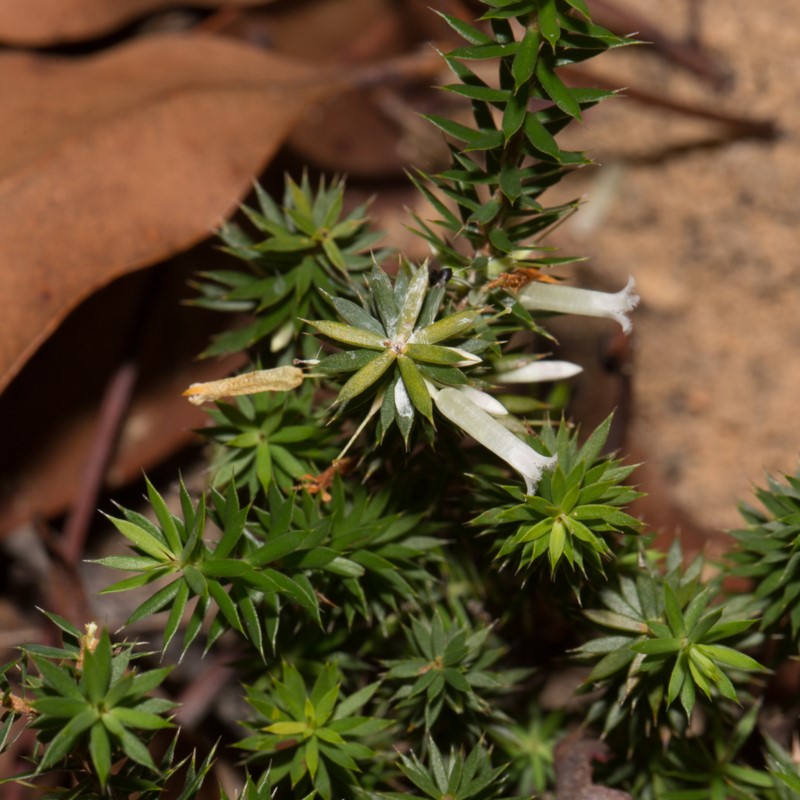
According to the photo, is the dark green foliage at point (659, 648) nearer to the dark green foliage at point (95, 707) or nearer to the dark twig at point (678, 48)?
the dark green foliage at point (95, 707)

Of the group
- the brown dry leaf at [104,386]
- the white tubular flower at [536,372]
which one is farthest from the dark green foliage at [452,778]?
the brown dry leaf at [104,386]

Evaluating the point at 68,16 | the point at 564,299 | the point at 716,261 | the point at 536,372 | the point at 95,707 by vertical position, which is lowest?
the point at 716,261

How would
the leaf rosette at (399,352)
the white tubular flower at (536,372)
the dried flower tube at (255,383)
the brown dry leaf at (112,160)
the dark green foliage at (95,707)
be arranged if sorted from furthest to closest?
the brown dry leaf at (112,160) → the white tubular flower at (536,372) → the dried flower tube at (255,383) → the leaf rosette at (399,352) → the dark green foliage at (95,707)

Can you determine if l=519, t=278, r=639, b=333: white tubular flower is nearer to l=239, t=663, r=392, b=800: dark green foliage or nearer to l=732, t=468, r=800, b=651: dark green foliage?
l=732, t=468, r=800, b=651: dark green foliage

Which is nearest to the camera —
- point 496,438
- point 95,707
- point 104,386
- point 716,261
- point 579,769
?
point 95,707

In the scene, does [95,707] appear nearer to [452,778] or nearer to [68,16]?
[452,778]

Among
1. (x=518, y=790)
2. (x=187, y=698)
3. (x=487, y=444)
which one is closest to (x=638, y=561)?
(x=487, y=444)

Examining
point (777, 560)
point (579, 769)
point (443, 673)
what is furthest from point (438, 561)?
point (777, 560)
